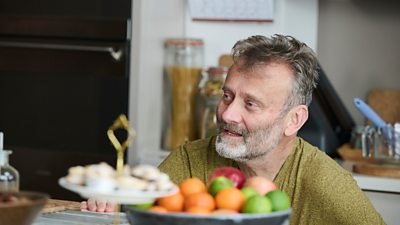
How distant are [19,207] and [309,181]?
3.33 feet

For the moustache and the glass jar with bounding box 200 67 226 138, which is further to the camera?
the glass jar with bounding box 200 67 226 138

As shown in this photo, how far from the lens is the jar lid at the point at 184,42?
3980mm

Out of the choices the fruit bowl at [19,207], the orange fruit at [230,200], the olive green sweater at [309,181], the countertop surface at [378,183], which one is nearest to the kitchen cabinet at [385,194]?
the countertop surface at [378,183]

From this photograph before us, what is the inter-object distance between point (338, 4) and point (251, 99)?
70.1 inches

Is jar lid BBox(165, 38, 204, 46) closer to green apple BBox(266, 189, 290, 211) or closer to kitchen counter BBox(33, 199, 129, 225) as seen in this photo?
kitchen counter BBox(33, 199, 129, 225)

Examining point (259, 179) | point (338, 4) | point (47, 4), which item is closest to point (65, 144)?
point (47, 4)

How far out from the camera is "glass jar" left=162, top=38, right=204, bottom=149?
400 centimetres

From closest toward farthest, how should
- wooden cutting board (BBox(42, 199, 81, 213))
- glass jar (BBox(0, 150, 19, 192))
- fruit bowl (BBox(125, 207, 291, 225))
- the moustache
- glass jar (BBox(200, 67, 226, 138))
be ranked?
1. fruit bowl (BBox(125, 207, 291, 225))
2. glass jar (BBox(0, 150, 19, 192))
3. wooden cutting board (BBox(42, 199, 81, 213))
4. the moustache
5. glass jar (BBox(200, 67, 226, 138))

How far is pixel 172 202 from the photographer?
65.8 inches

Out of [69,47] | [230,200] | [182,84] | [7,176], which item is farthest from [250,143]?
[69,47]

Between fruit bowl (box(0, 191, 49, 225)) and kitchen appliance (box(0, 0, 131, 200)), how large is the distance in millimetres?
2186

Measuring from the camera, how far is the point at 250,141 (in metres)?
2.43

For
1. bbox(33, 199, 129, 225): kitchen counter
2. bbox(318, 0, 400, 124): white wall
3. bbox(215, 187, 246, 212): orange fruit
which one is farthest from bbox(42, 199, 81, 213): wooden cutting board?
bbox(318, 0, 400, 124): white wall

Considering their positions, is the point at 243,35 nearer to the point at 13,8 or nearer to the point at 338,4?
the point at 338,4
